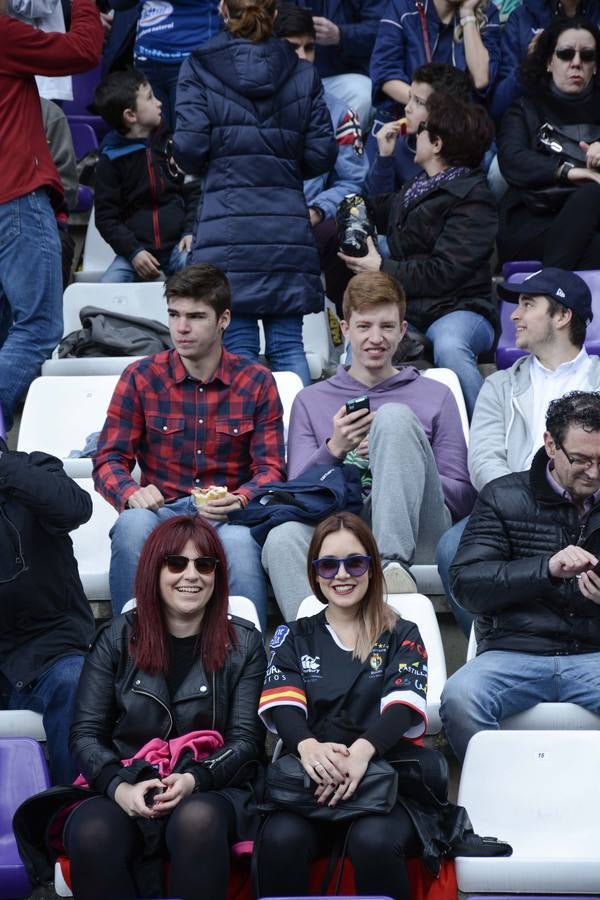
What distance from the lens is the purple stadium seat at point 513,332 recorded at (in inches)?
218

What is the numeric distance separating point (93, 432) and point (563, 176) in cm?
223

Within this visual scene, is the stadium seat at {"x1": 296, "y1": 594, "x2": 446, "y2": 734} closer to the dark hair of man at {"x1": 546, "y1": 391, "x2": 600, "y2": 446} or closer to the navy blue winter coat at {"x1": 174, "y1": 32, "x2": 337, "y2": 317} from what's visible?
the dark hair of man at {"x1": 546, "y1": 391, "x2": 600, "y2": 446}

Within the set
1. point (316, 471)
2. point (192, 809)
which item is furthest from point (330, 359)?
point (192, 809)

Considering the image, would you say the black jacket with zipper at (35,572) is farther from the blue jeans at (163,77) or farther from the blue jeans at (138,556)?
the blue jeans at (163,77)

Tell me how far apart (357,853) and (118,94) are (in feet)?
13.5

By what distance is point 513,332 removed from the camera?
582 centimetres

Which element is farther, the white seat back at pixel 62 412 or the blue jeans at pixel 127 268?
the blue jeans at pixel 127 268

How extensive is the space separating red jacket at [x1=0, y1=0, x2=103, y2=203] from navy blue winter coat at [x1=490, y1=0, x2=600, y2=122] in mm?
2097

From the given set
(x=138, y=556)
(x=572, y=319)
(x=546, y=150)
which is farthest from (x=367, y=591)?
(x=546, y=150)

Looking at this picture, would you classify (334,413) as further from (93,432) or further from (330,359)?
(330,359)

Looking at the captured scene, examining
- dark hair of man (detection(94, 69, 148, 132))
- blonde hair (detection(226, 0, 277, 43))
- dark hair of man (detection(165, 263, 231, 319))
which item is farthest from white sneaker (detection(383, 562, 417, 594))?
dark hair of man (detection(94, 69, 148, 132))

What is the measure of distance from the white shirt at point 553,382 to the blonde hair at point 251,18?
5.30 ft

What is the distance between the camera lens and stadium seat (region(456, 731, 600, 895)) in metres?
3.55

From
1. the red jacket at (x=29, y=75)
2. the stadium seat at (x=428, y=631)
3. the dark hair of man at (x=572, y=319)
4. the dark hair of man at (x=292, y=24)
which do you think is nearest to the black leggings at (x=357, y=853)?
the stadium seat at (x=428, y=631)
